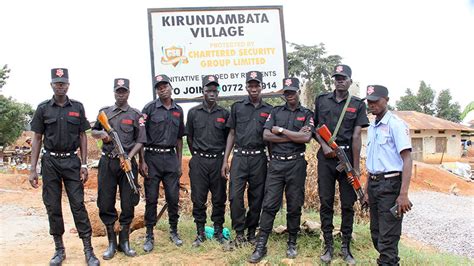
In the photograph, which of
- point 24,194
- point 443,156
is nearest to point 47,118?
point 24,194

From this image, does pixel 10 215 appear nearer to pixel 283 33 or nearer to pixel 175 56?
pixel 175 56

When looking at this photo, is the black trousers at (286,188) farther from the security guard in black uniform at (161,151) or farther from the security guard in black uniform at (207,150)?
the security guard in black uniform at (161,151)

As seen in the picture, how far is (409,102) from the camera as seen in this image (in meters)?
45.3

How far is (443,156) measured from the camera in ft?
94.6

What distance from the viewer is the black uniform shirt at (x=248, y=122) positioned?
531 centimetres

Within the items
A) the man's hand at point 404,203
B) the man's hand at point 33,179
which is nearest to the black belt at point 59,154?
the man's hand at point 33,179

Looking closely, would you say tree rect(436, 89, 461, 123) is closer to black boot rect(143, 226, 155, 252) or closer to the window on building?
the window on building

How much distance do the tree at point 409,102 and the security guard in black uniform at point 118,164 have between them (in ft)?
146

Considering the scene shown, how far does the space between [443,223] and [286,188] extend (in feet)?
30.9

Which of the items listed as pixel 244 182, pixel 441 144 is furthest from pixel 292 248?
pixel 441 144

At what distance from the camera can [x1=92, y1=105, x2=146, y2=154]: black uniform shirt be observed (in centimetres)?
514

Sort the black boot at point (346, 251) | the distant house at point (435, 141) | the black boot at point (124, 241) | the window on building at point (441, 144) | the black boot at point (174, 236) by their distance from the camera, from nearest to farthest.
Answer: the black boot at point (346, 251), the black boot at point (124, 241), the black boot at point (174, 236), the distant house at point (435, 141), the window on building at point (441, 144)

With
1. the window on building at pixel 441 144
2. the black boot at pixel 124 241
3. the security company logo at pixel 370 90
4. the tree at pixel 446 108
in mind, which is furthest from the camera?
the tree at pixel 446 108

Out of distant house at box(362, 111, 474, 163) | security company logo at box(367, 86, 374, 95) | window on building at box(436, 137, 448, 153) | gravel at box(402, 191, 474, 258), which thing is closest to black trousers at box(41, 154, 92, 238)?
security company logo at box(367, 86, 374, 95)
